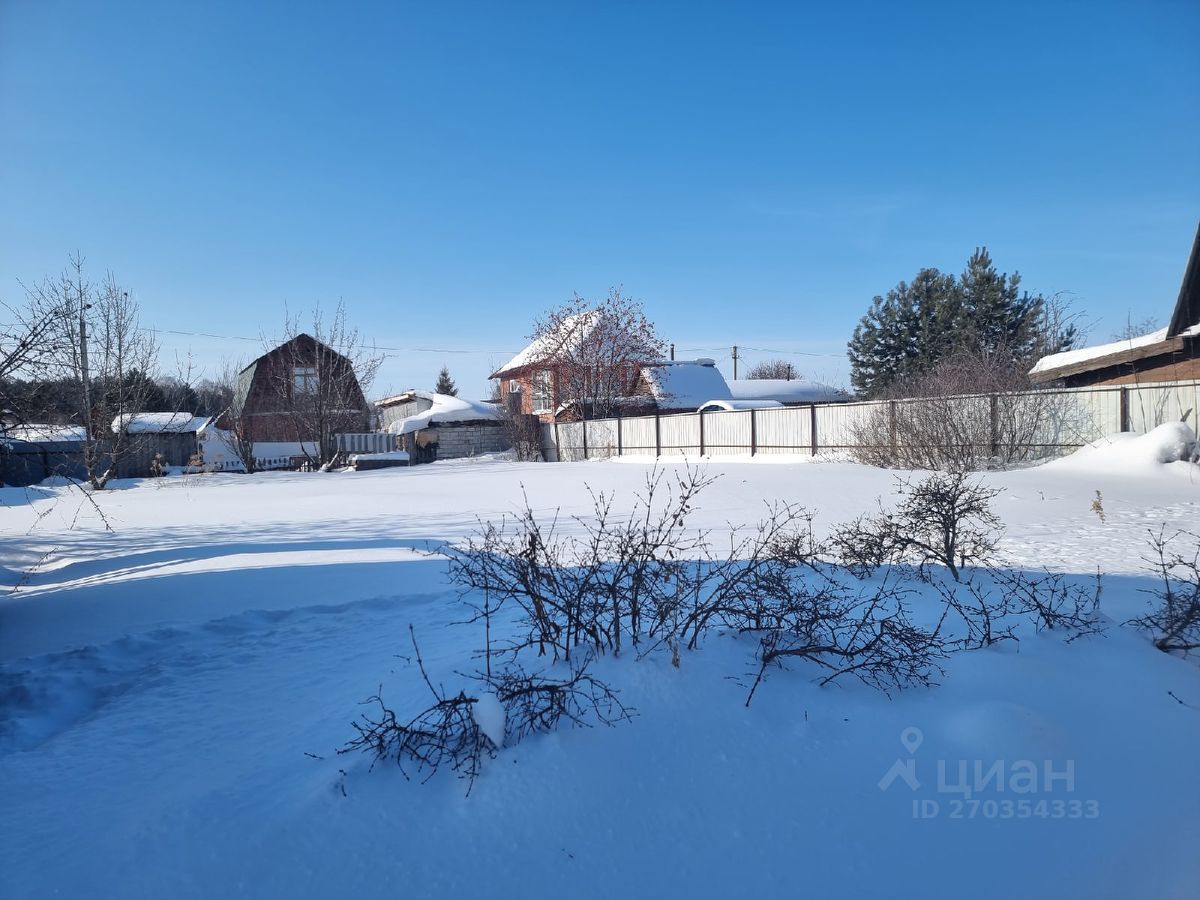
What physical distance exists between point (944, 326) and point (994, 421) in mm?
21781

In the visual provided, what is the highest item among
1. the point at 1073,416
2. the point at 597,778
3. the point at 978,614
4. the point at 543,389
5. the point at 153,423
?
the point at 543,389

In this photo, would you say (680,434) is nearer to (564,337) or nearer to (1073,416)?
(564,337)

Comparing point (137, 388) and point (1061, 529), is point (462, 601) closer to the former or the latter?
point (1061, 529)

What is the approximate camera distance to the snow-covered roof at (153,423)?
56.4 feet

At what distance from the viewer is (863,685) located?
316cm

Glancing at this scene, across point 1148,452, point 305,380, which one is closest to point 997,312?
point 1148,452

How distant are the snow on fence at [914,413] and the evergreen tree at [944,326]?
1147cm

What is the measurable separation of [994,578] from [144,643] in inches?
217

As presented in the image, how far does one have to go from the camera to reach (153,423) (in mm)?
25312

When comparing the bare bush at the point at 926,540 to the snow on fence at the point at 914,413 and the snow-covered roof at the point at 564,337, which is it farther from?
the snow-covered roof at the point at 564,337

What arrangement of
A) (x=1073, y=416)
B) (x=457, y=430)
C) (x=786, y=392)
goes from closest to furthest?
(x=1073, y=416) → (x=457, y=430) → (x=786, y=392)

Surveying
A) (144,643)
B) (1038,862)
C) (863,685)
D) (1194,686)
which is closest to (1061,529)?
(1194,686)

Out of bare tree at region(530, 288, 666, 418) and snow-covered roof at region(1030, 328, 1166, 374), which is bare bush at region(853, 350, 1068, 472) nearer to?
snow-covered roof at region(1030, 328, 1166, 374)

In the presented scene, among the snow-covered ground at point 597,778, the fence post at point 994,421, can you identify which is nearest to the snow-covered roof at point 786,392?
the fence post at point 994,421
